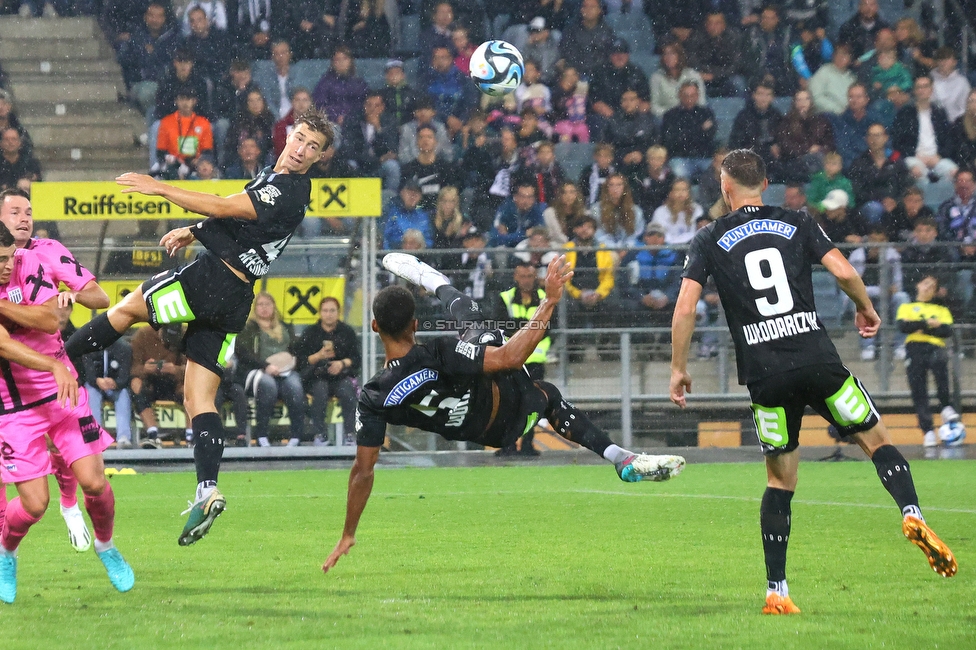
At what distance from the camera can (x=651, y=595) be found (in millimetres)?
5594

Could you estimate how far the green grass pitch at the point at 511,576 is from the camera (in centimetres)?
472

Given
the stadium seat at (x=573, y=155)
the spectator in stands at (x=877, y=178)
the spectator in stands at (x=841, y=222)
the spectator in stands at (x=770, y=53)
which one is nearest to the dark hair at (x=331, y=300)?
the stadium seat at (x=573, y=155)

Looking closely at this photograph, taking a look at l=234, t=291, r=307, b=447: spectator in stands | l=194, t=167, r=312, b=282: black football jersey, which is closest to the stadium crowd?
l=234, t=291, r=307, b=447: spectator in stands

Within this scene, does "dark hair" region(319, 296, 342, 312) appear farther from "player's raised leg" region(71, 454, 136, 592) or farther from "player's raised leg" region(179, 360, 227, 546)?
"player's raised leg" region(71, 454, 136, 592)

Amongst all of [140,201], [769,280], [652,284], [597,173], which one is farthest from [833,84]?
[769,280]

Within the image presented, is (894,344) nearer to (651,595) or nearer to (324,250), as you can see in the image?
(324,250)

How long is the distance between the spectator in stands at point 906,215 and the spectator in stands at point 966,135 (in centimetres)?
148

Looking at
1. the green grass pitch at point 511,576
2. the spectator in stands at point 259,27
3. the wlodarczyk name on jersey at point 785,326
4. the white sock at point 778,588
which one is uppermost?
the spectator in stands at point 259,27

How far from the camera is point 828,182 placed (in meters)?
17.2

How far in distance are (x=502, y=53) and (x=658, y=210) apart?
3.63m

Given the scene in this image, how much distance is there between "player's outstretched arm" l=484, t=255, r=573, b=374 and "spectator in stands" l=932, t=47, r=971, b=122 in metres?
14.5

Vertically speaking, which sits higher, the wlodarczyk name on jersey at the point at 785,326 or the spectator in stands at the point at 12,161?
the spectator in stands at the point at 12,161

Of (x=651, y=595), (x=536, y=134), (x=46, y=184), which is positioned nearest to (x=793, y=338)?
(x=651, y=595)

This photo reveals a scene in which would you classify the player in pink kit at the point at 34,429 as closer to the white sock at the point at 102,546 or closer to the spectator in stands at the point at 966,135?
the white sock at the point at 102,546
